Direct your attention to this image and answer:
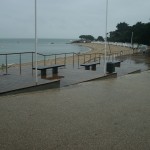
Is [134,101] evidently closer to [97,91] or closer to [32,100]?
[97,91]

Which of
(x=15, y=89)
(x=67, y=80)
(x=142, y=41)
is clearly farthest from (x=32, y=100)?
(x=142, y=41)

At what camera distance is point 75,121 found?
248 inches

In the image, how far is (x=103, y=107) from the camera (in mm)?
7629

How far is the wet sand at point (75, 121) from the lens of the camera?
5066 millimetres

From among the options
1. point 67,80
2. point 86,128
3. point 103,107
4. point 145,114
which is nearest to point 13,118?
point 86,128

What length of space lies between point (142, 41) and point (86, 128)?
2061 inches

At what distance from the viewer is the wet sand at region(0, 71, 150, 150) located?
16.6 ft

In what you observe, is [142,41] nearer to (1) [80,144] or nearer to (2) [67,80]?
(2) [67,80]

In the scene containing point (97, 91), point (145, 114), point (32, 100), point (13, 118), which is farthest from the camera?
point (97, 91)

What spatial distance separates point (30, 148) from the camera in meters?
4.82

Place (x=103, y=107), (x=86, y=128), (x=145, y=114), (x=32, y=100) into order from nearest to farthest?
1. (x=86, y=128)
2. (x=145, y=114)
3. (x=103, y=107)
4. (x=32, y=100)

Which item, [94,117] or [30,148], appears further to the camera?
[94,117]

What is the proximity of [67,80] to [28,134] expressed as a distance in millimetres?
7115

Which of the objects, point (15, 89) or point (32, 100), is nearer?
point (32, 100)
